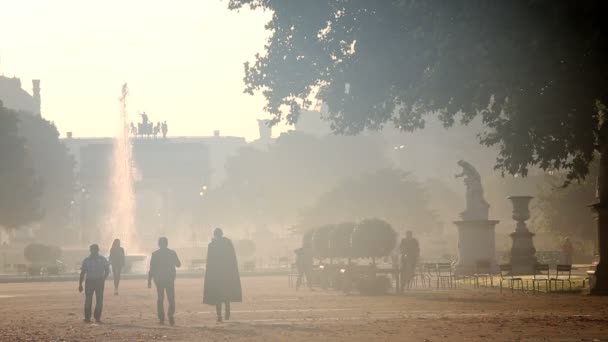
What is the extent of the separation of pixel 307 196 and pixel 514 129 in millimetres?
113822

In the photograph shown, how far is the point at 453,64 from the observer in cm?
2384

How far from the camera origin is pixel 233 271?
2852 centimetres

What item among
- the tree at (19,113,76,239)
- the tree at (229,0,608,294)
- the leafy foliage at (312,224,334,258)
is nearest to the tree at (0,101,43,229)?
the tree at (19,113,76,239)

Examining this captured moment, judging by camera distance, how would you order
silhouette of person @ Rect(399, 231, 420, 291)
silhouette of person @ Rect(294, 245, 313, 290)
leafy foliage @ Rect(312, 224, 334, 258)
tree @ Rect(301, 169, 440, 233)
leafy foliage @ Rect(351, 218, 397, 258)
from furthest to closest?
1. tree @ Rect(301, 169, 440, 233)
2. silhouette of person @ Rect(294, 245, 313, 290)
3. leafy foliage @ Rect(312, 224, 334, 258)
4. leafy foliage @ Rect(351, 218, 397, 258)
5. silhouette of person @ Rect(399, 231, 420, 291)

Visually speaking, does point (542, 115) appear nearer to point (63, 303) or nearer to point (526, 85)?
point (526, 85)

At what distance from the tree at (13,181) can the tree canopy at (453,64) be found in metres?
61.7

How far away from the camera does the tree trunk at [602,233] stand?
36031 mm

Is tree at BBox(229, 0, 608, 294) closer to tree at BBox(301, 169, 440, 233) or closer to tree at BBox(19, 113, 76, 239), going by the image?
tree at BBox(301, 169, 440, 233)

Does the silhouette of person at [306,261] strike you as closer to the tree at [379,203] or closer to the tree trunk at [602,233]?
the tree trunk at [602,233]

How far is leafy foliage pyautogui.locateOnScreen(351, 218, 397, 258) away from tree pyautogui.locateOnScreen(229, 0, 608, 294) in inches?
477

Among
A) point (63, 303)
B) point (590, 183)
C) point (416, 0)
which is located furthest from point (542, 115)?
point (590, 183)

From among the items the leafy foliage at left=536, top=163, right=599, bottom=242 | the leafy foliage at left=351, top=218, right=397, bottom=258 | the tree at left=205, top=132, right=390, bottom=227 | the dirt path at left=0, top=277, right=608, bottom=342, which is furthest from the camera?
the tree at left=205, top=132, right=390, bottom=227

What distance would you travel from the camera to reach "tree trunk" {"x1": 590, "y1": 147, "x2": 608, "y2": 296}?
36031 millimetres

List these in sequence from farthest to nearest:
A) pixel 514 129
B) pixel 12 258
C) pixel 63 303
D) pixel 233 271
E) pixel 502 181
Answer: pixel 502 181, pixel 12 258, pixel 63 303, pixel 233 271, pixel 514 129
